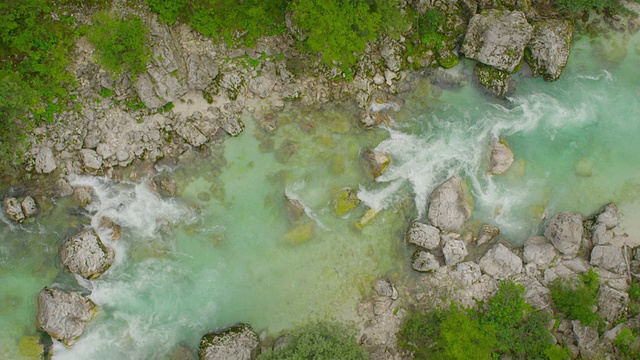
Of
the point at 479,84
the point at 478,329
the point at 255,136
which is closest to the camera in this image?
the point at 478,329

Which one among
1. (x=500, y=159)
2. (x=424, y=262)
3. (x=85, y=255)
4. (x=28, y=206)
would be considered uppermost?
(x=500, y=159)

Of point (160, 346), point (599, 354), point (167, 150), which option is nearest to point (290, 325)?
point (160, 346)

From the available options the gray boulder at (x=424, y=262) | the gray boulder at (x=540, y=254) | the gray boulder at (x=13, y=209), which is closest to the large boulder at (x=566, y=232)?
Result: the gray boulder at (x=540, y=254)

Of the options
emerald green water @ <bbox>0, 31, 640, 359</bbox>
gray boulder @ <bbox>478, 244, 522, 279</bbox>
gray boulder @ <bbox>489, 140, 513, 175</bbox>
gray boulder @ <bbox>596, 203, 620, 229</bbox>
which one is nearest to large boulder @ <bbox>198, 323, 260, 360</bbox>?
emerald green water @ <bbox>0, 31, 640, 359</bbox>

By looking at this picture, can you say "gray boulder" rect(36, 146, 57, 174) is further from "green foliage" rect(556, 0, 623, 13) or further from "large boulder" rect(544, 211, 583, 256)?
"green foliage" rect(556, 0, 623, 13)

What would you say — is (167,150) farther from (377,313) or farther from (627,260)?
(627,260)

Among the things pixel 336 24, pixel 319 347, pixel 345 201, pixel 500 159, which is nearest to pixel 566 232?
pixel 500 159

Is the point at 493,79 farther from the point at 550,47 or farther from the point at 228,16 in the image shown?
the point at 228,16
